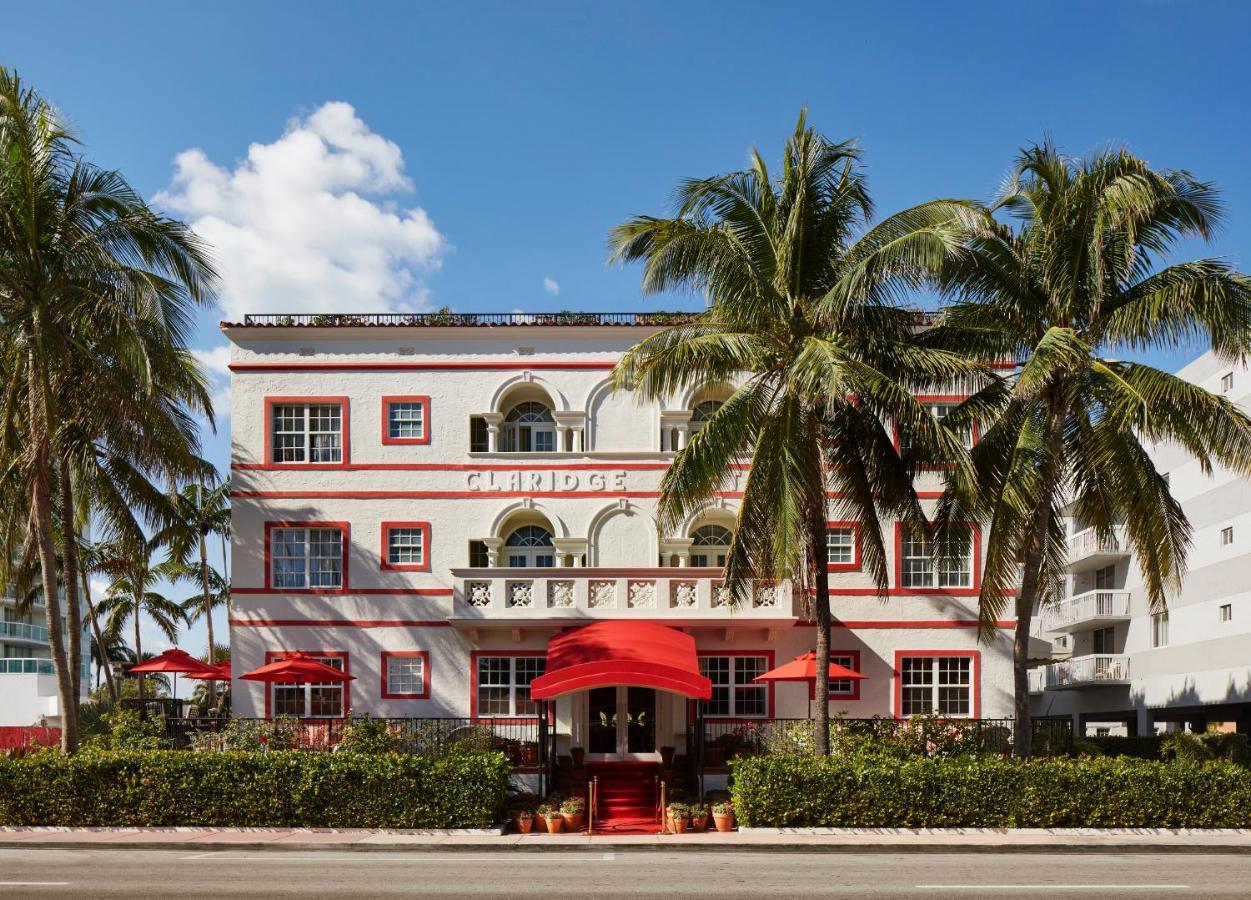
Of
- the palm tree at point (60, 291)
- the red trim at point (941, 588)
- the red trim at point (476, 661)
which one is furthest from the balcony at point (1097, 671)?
the palm tree at point (60, 291)

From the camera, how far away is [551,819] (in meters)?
23.0

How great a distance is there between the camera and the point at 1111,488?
2327cm

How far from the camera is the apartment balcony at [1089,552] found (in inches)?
1874

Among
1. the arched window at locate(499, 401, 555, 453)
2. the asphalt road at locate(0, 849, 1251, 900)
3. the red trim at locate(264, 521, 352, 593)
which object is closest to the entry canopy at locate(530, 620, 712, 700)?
the asphalt road at locate(0, 849, 1251, 900)

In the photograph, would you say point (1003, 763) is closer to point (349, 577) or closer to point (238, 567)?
point (349, 577)

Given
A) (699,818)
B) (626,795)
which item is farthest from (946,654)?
(699,818)

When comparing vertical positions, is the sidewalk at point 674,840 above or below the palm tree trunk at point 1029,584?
below

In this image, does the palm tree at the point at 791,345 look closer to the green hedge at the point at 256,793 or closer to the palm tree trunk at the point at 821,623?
the palm tree trunk at the point at 821,623

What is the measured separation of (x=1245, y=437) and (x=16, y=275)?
22.9 m

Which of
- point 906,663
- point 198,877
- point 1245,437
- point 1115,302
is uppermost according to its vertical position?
point 1115,302

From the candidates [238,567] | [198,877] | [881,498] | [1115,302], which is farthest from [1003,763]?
[238,567]

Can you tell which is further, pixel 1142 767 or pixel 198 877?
pixel 1142 767

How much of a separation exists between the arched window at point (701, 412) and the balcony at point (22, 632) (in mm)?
61337

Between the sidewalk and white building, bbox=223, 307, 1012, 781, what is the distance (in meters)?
7.41
